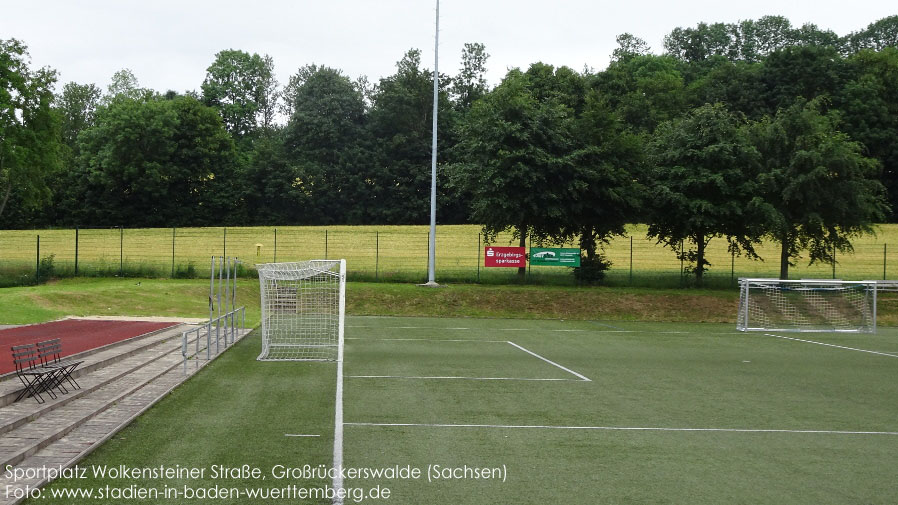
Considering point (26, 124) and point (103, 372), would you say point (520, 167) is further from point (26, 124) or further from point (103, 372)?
point (26, 124)

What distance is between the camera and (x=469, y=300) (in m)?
32.2

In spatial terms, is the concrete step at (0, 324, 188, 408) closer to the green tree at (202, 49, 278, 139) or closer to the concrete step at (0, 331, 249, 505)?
the concrete step at (0, 331, 249, 505)

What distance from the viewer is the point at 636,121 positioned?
213 ft

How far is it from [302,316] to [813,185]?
22.8m

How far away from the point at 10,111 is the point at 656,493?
46.2 meters

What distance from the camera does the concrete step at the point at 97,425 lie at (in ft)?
24.1

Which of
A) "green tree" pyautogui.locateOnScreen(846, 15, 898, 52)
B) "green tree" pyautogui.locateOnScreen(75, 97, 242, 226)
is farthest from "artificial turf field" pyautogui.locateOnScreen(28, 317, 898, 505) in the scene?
"green tree" pyautogui.locateOnScreen(846, 15, 898, 52)

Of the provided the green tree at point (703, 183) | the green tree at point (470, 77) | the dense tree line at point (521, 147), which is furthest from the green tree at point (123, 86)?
the green tree at point (703, 183)

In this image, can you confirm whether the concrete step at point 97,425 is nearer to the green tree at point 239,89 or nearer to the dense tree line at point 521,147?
the dense tree line at point 521,147

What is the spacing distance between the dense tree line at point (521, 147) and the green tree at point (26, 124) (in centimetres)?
12

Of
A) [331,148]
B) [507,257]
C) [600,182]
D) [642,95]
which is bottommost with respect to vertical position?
[507,257]

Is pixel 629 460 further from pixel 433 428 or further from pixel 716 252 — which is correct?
pixel 716 252

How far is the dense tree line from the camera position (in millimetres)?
34188

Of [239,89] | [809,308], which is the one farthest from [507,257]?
[239,89]
